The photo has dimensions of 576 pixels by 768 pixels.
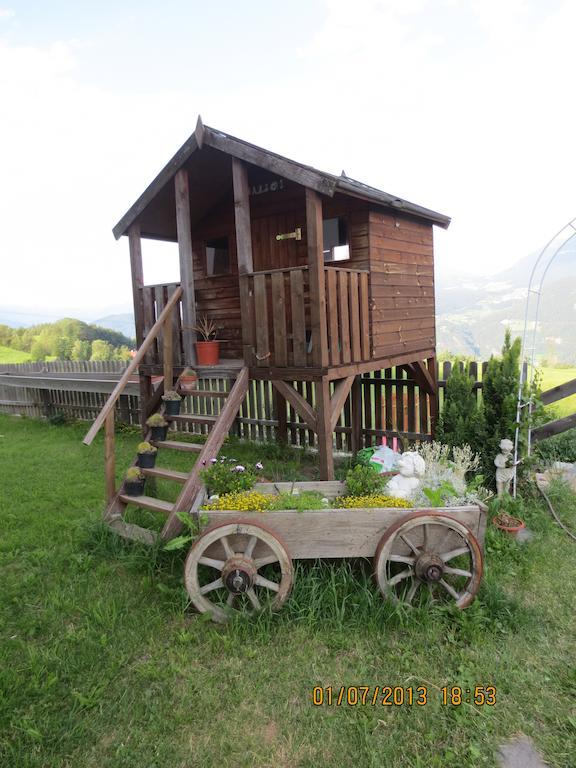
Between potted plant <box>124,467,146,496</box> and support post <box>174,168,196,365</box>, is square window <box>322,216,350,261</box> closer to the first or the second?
support post <box>174,168,196,365</box>

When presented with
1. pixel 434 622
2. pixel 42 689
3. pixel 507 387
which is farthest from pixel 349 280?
pixel 42 689

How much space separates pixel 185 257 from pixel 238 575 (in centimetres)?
422

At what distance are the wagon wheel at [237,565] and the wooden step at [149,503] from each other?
3.50 ft

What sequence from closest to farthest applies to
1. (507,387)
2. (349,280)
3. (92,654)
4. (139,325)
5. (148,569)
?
(92,654) < (148,569) < (349,280) < (507,387) < (139,325)

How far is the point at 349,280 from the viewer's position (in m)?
6.22

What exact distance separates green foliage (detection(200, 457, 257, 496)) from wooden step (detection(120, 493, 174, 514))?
1.99 feet

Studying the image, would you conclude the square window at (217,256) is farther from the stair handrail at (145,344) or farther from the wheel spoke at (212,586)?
the wheel spoke at (212,586)

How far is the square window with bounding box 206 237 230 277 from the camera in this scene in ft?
26.8

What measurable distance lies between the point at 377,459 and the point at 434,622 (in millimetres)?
2694

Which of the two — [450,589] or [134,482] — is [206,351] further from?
[450,589]

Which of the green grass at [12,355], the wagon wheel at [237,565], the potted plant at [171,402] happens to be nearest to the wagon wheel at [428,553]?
the wagon wheel at [237,565]

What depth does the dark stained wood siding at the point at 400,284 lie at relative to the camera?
6.84m

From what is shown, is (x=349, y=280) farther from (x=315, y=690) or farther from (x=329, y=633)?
(x=315, y=690)

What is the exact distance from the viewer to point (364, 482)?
4656mm
